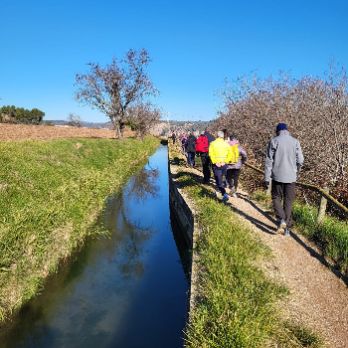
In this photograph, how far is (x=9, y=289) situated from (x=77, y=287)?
73.2 inches

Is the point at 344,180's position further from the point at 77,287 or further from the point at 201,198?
the point at 77,287

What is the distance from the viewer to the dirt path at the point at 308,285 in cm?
496

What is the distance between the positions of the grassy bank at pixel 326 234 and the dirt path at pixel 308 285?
23cm

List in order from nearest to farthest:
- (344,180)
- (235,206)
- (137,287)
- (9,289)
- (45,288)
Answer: (9,289)
(45,288)
(137,287)
(235,206)
(344,180)

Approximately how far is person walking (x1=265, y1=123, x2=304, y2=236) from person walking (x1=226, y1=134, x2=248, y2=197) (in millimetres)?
3971

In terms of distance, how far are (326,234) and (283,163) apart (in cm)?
164

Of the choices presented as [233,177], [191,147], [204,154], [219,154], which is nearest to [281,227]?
[219,154]

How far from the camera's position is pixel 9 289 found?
7.03 meters

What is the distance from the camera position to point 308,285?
237 inches

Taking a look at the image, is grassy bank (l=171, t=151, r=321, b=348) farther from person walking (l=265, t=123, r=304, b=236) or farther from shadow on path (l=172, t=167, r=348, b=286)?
person walking (l=265, t=123, r=304, b=236)

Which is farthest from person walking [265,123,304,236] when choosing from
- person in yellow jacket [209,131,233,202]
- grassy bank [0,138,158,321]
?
grassy bank [0,138,158,321]

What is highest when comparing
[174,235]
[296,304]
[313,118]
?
[313,118]

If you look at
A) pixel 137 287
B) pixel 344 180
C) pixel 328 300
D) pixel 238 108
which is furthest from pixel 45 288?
pixel 238 108

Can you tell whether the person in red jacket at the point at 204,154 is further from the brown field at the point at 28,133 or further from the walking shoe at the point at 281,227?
the brown field at the point at 28,133
